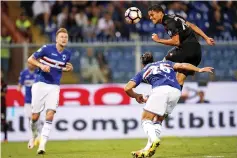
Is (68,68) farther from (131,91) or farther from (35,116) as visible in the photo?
(131,91)

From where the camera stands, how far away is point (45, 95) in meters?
14.3

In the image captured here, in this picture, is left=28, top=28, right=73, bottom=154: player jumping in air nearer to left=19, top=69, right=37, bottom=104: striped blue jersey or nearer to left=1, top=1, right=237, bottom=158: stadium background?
Result: left=19, top=69, right=37, bottom=104: striped blue jersey

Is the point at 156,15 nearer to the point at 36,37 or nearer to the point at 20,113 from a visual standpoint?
the point at 20,113

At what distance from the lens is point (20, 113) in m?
19.5

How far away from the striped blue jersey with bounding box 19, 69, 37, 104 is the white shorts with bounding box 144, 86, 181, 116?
24.4 ft

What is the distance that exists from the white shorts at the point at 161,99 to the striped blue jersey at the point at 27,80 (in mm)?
7437

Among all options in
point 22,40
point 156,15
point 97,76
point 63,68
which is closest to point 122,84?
point 97,76

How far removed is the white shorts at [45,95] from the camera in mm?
14102

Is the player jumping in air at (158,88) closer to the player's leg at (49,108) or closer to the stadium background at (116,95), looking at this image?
the player's leg at (49,108)

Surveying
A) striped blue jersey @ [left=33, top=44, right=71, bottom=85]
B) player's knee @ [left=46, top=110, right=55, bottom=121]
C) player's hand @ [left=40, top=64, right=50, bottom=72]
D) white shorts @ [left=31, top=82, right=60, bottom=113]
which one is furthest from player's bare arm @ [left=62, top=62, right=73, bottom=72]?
player's knee @ [left=46, top=110, right=55, bottom=121]

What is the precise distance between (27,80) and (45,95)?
3.99m

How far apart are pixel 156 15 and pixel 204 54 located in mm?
6932

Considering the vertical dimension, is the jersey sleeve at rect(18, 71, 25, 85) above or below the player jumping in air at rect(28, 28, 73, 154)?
below

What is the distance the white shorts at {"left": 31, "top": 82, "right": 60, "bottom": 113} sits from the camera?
14.1 m
